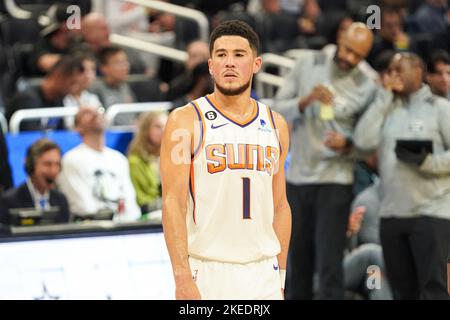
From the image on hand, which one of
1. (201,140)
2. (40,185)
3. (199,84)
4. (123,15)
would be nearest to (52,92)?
(199,84)

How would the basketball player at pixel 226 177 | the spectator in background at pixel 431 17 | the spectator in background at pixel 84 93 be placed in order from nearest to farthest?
the basketball player at pixel 226 177
the spectator in background at pixel 84 93
the spectator in background at pixel 431 17

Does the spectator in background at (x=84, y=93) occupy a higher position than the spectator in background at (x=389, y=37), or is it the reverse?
the spectator in background at (x=389, y=37)

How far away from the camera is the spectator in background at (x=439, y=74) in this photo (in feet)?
30.0

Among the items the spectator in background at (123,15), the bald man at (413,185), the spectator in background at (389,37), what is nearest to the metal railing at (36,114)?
the bald man at (413,185)

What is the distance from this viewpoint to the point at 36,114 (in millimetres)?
10227

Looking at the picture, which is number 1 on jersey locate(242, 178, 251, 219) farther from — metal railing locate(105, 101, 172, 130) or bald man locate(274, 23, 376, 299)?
metal railing locate(105, 101, 172, 130)

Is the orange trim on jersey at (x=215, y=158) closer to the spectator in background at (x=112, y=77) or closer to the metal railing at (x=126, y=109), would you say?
the metal railing at (x=126, y=109)

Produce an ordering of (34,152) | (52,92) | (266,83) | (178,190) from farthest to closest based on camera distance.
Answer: (266,83) → (52,92) → (34,152) → (178,190)

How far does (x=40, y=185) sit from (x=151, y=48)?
385cm

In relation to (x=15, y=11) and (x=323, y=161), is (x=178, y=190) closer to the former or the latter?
(x=323, y=161)

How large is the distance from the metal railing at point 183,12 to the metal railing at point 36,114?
2700mm

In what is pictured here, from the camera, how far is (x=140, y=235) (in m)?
8.28

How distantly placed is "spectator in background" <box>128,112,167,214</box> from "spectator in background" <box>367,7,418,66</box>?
405cm
